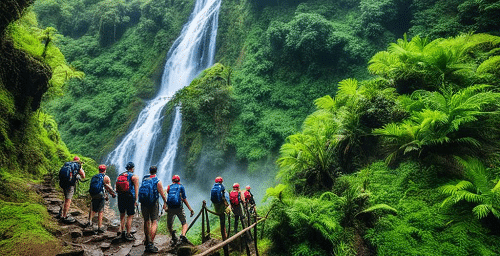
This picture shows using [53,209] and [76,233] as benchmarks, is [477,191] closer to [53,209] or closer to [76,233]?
[76,233]

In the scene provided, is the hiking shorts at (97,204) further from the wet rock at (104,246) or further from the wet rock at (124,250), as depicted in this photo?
Result: the wet rock at (124,250)

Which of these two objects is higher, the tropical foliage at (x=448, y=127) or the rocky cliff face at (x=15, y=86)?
the rocky cliff face at (x=15, y=86)

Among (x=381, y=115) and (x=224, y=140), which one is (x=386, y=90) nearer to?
(x=381, y=115)

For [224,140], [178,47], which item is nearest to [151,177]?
[224,140]

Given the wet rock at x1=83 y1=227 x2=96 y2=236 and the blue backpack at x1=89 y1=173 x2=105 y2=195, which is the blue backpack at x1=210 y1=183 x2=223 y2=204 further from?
the wet rock at x1=83 y1=227 x2=96 y2=236

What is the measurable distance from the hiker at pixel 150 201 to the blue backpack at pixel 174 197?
208mm

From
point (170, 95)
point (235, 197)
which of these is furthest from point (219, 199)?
point (170, 95)

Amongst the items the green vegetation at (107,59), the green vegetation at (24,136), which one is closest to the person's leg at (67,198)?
the green vegetation at (24,136)

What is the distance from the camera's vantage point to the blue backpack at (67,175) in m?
6.47

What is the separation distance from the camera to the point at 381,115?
7242 millimetres

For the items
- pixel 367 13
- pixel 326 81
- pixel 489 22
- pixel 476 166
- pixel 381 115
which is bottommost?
pixel 476 166

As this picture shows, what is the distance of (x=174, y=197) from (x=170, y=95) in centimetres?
1991

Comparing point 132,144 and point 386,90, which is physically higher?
point 132,144

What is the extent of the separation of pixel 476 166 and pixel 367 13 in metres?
12.7
